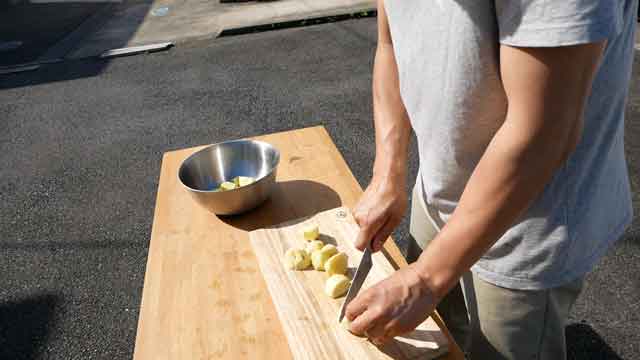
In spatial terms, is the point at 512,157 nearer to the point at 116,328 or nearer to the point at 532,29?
the point at 532,29

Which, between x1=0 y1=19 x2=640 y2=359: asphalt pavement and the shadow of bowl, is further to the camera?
x1=0 y1=19 x2=640 y2=359: asphalt pavement

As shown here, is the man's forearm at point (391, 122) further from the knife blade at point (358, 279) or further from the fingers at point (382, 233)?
the knife blade at point (358, 279)

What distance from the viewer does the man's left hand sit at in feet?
2.84

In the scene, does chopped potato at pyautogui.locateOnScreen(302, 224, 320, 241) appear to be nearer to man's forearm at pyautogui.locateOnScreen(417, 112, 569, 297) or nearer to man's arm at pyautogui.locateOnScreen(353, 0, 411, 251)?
man's arm at pyautogui.locateOnScreen(353, 0, 411, 251)

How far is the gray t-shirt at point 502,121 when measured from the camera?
0.77 meters

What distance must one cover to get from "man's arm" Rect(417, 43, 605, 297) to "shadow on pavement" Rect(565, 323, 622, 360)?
71.2 inches

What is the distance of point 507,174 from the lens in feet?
2.56

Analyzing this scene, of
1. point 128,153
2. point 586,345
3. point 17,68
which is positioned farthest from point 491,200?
point 17,68

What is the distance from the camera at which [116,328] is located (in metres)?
2.72

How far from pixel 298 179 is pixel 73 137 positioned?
433cm

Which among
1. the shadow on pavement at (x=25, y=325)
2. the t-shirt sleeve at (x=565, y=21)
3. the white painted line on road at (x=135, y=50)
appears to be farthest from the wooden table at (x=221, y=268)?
the white painted line on road at (x=135, y=50)

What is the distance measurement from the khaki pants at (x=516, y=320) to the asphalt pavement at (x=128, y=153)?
148 centimetres

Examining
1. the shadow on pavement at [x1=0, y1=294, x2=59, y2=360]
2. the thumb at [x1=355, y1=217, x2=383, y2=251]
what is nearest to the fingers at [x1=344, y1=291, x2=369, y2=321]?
the thumb at [x1=355, y1=217, x2=383, y2=251]

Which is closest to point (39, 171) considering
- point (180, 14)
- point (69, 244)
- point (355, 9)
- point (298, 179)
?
point (69, 244)
